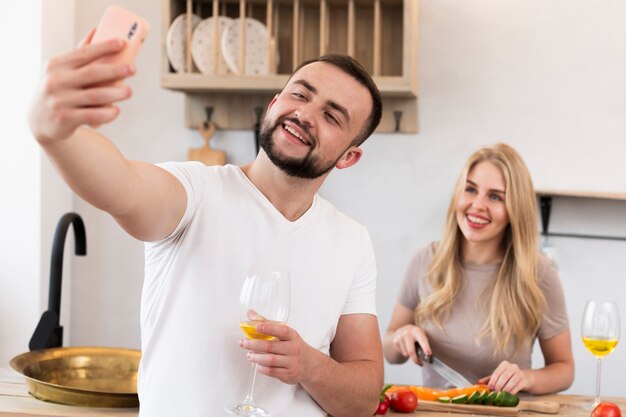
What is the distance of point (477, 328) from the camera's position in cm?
266

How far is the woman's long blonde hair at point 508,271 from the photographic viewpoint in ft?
8.66

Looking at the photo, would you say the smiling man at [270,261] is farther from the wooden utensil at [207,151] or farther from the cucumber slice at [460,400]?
the wooden utensil at [207,151]

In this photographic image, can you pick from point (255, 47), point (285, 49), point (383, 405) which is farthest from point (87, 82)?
point (285, 49)

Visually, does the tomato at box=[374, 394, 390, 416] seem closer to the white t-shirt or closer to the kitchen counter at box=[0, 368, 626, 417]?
the kitchen counter at box=[0, 368, 626, 417]

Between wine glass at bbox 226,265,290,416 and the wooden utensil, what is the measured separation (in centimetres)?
216

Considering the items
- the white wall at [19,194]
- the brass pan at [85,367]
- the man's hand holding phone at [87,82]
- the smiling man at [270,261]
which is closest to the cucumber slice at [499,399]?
the smiling man at [270,261]

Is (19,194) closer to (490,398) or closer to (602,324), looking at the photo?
(490,398)

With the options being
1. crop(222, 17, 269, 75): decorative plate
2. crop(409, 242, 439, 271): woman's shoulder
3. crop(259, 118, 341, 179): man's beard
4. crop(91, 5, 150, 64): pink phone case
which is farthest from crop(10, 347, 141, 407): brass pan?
crop(222, 17, 269, 75): decorative plate

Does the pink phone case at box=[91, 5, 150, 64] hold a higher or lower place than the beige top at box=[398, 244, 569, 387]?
higher

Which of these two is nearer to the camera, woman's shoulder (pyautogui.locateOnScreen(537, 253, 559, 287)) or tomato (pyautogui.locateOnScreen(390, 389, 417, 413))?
tomato (pyautogui.locateOnScreen(390, 389, 417, 413))

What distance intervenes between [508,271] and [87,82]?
1952 mm

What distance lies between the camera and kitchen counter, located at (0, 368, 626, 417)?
1885 mm

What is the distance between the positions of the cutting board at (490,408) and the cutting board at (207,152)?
177 centimetres

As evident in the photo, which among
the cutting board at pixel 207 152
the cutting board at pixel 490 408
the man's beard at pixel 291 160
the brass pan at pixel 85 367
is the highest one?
the cutting board at pixel 207 152
